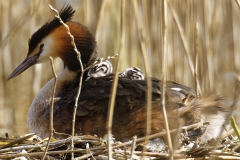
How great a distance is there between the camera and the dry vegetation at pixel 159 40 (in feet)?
12.8

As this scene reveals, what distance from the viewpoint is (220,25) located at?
4750mm

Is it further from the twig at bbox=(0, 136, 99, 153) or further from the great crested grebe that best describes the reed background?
the twig at bbox=(0, 136, 99, 153)

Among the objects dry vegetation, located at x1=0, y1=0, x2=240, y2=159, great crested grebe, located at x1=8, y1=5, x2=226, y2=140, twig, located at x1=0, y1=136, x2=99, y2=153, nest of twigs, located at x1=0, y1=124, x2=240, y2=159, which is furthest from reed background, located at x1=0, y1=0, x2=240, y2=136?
twig, located at x1=0, y1=136, x2=99, y2=153

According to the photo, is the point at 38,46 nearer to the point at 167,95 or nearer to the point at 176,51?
the point at 176,51

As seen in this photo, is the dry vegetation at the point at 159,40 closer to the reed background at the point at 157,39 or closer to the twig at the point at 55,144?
the reed background at the point at 157,39

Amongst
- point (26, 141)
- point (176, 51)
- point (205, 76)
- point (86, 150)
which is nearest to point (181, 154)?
point (86, 150)

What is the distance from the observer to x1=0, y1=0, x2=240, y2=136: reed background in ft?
12.9

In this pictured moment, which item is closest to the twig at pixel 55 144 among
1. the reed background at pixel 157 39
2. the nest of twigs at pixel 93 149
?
the nest of twigs at pixel 93 149

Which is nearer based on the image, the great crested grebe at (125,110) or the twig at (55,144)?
the twig at (55,144)

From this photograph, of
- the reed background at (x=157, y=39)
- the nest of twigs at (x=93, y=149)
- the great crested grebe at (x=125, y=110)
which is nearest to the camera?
the nest of twigs at (x=93, y=149)

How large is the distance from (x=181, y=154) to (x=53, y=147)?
2.45 feet

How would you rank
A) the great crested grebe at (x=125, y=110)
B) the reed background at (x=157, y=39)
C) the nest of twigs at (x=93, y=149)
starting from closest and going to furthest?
the nest of twigs at (x=93, y=149)
the great crested grebe at (x=125, y=110)
the reed background at (x=157, y=39)

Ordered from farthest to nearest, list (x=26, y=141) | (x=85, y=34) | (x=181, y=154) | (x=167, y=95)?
(x=85, y=34) < (x=167, y=95) < (x=26, y=141) < (x=181, y=154)

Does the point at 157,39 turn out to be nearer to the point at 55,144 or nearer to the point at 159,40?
the point at 159,40
